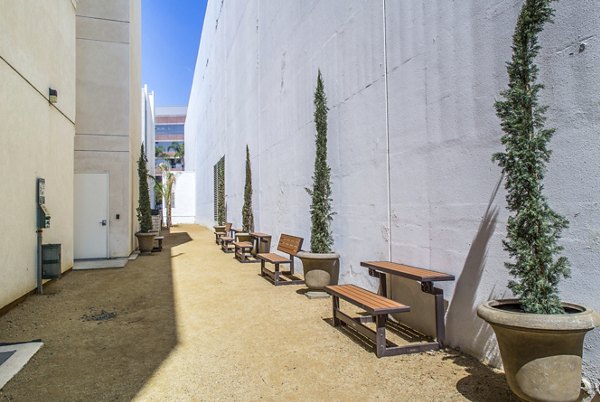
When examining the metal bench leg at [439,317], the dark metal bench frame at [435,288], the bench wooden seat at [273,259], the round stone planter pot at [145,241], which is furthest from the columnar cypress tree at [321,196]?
the round stone planter pot at [145,241]

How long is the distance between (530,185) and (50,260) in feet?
22.7

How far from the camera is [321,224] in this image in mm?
6816

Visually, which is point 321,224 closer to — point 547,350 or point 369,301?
point 369,301

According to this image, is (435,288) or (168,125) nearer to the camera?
(435,288)

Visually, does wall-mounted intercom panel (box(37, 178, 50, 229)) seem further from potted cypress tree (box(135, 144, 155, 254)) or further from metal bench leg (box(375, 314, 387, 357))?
potted cypress tree (box(135, 144, 155, 254))

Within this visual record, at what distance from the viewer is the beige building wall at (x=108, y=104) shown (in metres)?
11.4

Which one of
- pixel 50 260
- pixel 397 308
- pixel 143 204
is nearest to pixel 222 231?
pixel 143 204

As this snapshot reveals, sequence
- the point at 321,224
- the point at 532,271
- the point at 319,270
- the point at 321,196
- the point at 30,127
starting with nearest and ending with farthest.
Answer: the point at 532,271
the point at 30,127
the point at 319,270
the point at 321,224
the point at 321,196

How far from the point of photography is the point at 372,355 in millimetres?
3936

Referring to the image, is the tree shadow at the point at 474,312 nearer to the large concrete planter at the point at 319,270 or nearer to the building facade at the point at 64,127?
the large concrete planter at the point at 319,270

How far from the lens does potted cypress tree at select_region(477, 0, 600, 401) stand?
97.1 inches

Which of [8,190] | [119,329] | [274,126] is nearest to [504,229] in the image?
[119,329]

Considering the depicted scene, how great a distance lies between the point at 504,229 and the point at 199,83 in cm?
3159

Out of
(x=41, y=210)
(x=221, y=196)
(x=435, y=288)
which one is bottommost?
(x=435, y=288)
